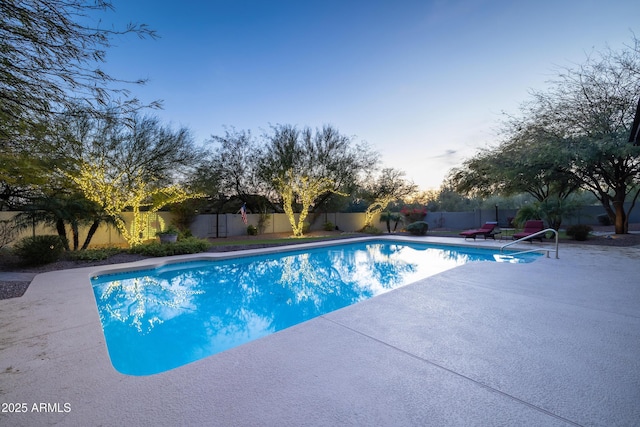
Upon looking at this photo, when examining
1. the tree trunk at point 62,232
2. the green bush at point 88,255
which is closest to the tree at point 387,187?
the green bush at point 88,255

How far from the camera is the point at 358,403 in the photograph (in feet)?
6.07

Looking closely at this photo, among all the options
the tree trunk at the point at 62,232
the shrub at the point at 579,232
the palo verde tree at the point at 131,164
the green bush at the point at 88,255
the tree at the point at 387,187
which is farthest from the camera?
the tree at the point at 387,187

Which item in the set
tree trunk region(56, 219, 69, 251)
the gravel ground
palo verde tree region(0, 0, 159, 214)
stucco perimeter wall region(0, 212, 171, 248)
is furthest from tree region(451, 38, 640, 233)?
tree trunk region(56, 219, 69, 251)

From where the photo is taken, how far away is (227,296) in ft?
19.4

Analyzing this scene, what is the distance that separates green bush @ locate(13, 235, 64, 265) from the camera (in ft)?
22.6

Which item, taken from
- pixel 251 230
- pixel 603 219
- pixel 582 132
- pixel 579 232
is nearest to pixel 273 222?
pixel 251 230

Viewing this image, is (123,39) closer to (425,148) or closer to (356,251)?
(356,251)

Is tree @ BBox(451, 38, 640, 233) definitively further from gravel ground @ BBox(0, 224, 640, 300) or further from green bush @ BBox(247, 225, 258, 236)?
green bush @ BBox(247, 225, 258, 236)

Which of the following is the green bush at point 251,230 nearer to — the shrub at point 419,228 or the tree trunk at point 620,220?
the shrub at point 419,228

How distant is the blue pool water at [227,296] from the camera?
369cm

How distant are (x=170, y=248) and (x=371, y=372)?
8.62 m

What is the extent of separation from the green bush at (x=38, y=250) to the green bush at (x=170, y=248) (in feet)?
6.18

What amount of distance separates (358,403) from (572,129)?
47.1 ft

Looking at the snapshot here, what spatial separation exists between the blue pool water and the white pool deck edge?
2.22 feet
